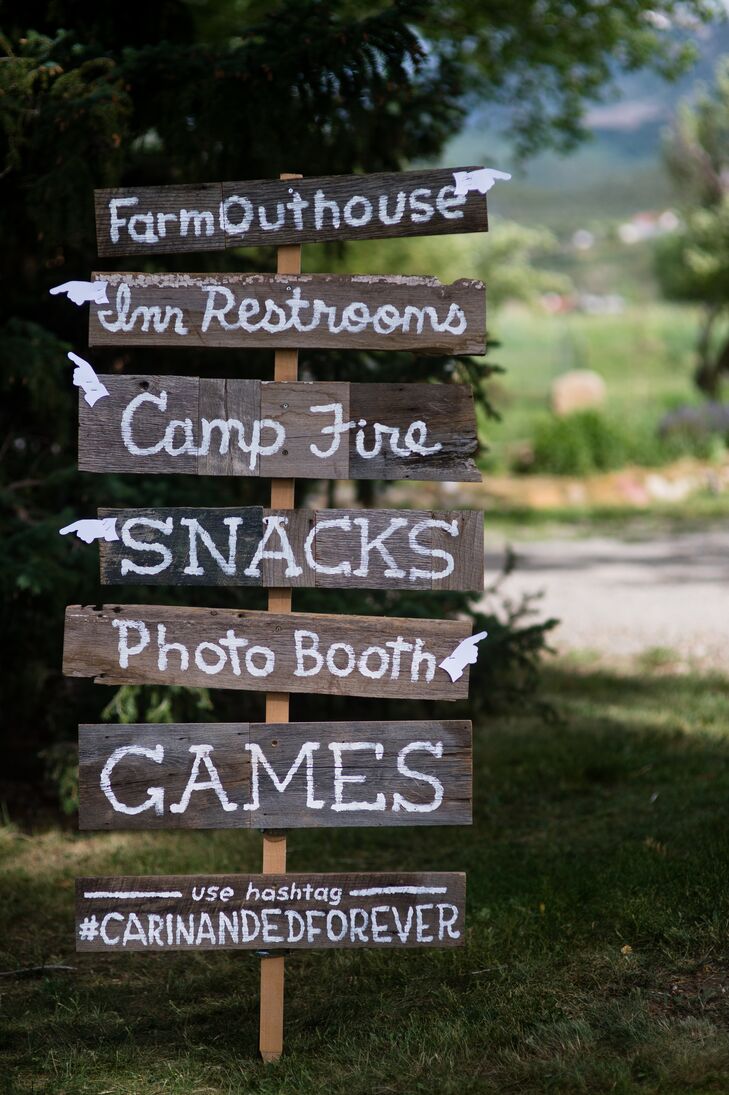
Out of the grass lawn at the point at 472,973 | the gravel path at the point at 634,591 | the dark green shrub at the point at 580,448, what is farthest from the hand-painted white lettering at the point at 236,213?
the dark green shrub at the point at 580,448

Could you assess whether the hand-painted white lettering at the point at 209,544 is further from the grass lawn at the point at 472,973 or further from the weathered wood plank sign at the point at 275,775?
the grass lawn at the point at 472,973

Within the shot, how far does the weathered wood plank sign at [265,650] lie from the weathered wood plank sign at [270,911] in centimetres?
55

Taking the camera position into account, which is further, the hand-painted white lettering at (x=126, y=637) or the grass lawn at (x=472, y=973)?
the hand-painted white lettering at (x=126, y=637)

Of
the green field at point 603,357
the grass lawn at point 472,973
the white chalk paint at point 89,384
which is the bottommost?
the grass lawn at point 472,973

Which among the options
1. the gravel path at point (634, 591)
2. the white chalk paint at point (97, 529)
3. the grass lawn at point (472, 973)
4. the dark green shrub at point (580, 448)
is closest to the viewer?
the grass lawn at point (472, 973)

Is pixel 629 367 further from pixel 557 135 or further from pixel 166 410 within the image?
pixel 166 410

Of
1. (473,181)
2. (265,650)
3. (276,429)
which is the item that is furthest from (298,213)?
(265,650)

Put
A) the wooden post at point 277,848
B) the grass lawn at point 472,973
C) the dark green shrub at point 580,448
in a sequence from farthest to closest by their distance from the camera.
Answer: the dark green shrub at point 580,448
the wooden post at point 277,848
the grass lawn at point 472,973

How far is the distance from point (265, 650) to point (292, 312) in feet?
3.16

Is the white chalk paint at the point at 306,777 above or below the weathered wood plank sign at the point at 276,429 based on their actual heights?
below

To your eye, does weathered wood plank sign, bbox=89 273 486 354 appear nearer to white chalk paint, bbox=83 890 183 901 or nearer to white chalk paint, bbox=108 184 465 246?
white chalk paint, bbox=108 184 465 246

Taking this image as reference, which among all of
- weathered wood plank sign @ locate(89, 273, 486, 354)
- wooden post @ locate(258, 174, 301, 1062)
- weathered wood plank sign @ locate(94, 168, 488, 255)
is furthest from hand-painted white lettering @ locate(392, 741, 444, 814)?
weathered wood plank sign @ locate(94, 168, 488, 255)

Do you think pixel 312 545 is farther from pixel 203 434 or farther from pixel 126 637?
pixel 126 637

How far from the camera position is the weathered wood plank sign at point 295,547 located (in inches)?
145
